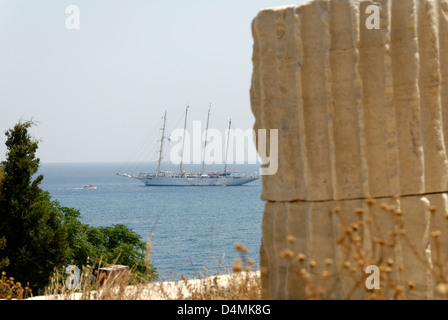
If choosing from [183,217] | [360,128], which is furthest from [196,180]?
[360,128]

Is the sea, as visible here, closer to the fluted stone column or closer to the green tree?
the green tree

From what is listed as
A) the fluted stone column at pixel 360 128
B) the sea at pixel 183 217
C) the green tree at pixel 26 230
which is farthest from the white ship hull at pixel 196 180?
the fluted stone column at pixel 360 128

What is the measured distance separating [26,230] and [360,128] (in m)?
12.5

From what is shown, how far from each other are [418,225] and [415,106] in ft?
3.06

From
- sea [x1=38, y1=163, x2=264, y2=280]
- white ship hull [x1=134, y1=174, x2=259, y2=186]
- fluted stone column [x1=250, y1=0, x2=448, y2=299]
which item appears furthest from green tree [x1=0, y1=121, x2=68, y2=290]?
white ship hull [x1=134, y1=174, x2=259, y2=186]

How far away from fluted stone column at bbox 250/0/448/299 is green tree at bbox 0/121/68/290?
1168cm

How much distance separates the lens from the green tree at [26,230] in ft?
48.7

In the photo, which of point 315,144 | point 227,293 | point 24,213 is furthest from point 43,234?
Result: point 315,144

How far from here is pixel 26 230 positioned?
49.6 ft

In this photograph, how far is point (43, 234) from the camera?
49.7 ft

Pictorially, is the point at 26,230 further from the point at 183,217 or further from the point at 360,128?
the point at 183,217

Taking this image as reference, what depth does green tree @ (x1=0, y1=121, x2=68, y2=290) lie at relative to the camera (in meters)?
14.9

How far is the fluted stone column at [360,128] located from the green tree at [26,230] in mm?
11681
